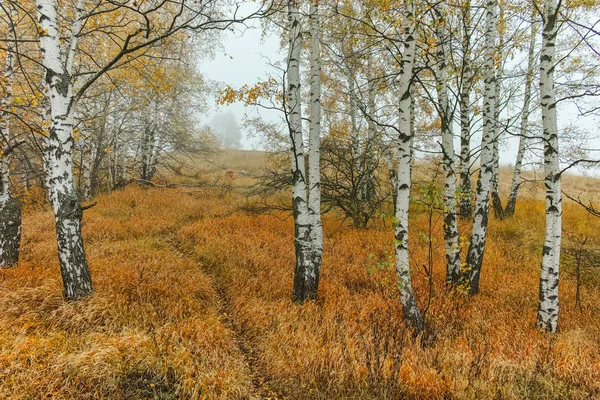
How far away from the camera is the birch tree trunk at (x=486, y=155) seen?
6.04 metres

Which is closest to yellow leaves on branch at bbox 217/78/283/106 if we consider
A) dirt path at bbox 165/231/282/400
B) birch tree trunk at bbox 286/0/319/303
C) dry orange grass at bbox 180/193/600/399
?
birch tree trunk at bbox 286/0/319/303

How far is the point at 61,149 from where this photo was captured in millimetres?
4309

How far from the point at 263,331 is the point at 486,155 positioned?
19.6ft

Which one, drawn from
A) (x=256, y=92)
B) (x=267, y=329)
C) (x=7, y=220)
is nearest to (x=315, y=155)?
(x=256, y=92)

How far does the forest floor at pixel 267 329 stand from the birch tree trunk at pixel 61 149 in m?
0.69

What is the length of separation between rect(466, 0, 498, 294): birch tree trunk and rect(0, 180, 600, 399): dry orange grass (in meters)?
0.84

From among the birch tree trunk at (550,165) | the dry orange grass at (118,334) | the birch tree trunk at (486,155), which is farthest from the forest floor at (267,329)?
the birch tree trunk at (550,165)

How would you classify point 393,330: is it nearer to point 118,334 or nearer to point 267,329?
point 267,329

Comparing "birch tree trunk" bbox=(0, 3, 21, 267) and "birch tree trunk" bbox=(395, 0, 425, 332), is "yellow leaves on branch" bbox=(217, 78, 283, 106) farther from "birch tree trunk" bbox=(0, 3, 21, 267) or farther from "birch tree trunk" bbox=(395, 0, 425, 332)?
"birch tree trunk" bbox=(0, 3, 21, 267)

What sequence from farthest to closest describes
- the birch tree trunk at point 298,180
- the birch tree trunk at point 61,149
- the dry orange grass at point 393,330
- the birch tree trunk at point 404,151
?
the birch tree trunk at point 298,180 → the birch tree trunk at point 404,151 → the birch tree trunk at point 61,149 → the dry orange grass at point 393,330

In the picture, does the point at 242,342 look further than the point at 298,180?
No

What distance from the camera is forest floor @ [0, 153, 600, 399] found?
342 centimetres

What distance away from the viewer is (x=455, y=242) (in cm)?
653

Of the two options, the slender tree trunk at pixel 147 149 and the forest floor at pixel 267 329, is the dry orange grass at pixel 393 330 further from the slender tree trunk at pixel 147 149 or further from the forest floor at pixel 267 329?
the slender tree trunk at pixel 147 149
